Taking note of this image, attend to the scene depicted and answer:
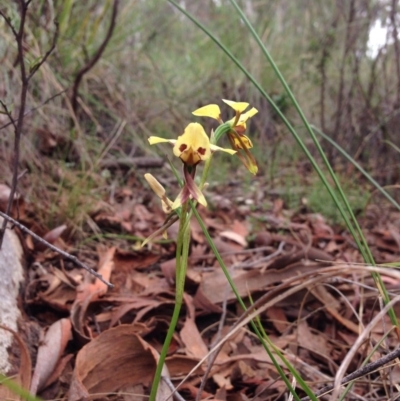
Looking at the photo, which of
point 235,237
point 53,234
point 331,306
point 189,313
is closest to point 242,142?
point 189,313

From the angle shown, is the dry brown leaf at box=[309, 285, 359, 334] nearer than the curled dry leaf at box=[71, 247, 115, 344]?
No

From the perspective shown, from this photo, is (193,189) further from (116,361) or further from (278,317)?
(278,317)

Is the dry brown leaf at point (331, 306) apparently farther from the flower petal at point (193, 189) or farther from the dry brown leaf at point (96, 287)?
the flower petal at point (193, 189)

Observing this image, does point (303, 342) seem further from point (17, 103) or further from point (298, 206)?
point (17, 103)

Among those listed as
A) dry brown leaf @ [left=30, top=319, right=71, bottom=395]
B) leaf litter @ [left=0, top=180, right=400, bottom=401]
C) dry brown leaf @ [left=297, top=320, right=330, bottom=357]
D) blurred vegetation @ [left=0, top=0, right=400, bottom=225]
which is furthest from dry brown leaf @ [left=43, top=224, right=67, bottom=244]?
dry brown leaf @ [left=297, top=320, right=330, bottom=357]

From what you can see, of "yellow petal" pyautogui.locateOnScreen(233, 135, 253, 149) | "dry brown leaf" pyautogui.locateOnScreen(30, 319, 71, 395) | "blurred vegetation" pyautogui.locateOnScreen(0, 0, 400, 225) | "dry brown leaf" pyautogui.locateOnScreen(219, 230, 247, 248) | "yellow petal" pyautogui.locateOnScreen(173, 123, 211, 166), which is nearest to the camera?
"yellow petal" pyautogui.locateOnScreen(173, 123, 211, 166)

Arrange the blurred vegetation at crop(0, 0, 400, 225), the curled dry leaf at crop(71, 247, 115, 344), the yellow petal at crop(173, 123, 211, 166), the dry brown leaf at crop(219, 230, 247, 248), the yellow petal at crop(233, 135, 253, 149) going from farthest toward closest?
the blurred vegetation at crop(0, 0, 400, 225)
the dry brown leaf at crop(219, 230, 247, 248)
the curled dry leaf at crop(71, 247, 115, 344)
the yellow petal at crop(233, 135, 253, 149)
the yellow petal at crop(173, 123, 211, 166)

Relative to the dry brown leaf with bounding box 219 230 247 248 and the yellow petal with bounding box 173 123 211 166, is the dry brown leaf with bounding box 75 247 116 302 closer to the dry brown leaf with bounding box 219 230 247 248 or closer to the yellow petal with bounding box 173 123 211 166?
the dry brown leaf with bounding box 219 230 247 248
